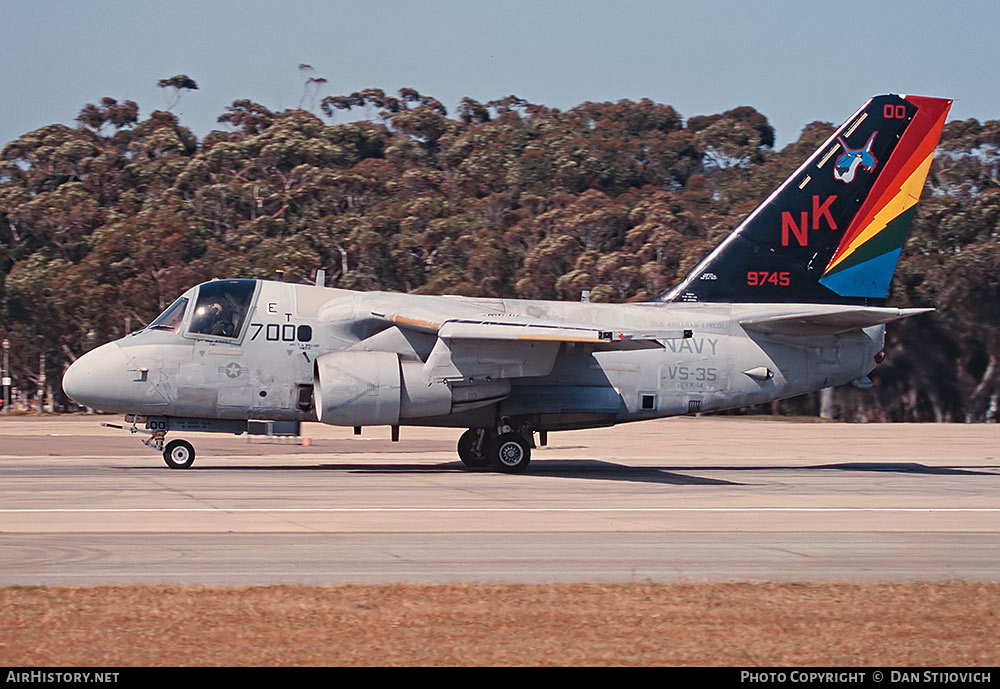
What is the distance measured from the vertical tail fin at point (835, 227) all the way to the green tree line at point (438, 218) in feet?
101

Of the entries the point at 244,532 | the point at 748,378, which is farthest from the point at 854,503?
the point at 244,532

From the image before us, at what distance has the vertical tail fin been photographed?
22219 millimetres

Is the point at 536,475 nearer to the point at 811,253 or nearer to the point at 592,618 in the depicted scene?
the point at 811,253

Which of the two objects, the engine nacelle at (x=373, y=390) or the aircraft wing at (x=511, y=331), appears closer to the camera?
the aircraft wing at (x=511, y=331)

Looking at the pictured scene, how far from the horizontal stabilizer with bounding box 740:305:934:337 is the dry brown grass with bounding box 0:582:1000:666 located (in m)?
11.3

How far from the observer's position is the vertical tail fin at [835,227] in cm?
2222

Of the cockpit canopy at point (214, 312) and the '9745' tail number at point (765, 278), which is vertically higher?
the '9745' tail number at point (765, 278)

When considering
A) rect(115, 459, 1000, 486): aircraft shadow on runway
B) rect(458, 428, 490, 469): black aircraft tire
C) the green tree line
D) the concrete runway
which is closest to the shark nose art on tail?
rect(115, 459, 1000, 486): aircraft shadow on runway

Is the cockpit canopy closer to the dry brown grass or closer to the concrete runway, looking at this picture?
the concrete runway

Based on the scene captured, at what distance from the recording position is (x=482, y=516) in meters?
14.4

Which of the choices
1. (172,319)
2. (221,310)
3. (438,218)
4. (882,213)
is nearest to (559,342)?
(221,310)

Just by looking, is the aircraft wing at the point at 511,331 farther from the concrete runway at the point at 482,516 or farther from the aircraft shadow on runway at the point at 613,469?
the aircraft shadow on runway at the point at 613,469

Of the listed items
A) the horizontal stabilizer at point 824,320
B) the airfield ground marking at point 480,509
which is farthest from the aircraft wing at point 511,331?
the airfield ground marking at point 480,509

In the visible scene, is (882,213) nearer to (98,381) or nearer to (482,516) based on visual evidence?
(482,516)
